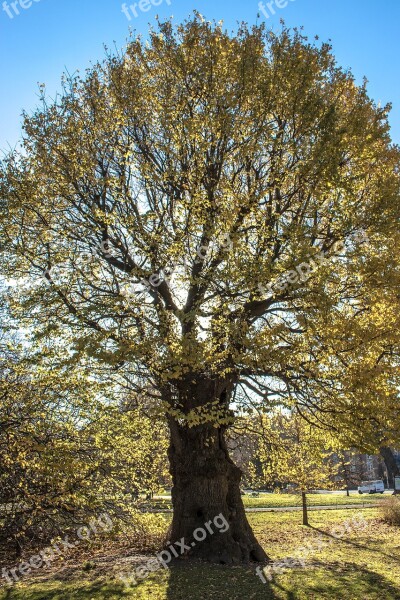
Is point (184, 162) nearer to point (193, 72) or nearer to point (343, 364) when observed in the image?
point (193, 72)

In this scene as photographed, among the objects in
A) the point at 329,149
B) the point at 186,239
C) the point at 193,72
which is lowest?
the point at 186,239

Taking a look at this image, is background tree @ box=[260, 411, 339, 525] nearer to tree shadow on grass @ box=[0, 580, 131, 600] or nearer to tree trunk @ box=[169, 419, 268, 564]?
tree trunk @ box=[169, 419, 268, 564]

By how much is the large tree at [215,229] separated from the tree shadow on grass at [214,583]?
0.94 meters

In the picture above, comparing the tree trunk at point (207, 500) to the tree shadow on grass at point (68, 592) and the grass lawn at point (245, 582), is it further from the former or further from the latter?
the tree shadow on grass at point (68, 592)

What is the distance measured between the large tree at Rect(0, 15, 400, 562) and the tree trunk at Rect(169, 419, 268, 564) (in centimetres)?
4

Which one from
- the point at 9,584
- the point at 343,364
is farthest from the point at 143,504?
the point at 343,364

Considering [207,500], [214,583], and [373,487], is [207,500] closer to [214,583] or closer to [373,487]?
[214,583]

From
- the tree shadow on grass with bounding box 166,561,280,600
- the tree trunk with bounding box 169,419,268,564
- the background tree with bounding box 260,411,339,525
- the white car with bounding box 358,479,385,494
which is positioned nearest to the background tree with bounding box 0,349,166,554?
the tree trunk with bounding box 169,419,268,564

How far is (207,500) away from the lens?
11.6m

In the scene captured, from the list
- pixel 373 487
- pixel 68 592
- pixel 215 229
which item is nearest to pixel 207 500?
pixel 68 592

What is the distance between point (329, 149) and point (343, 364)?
15.2 ft

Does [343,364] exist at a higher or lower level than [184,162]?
lower

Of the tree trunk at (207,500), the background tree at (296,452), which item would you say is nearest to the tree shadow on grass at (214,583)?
the tree trunk at (207,500)

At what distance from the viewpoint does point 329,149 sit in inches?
398
